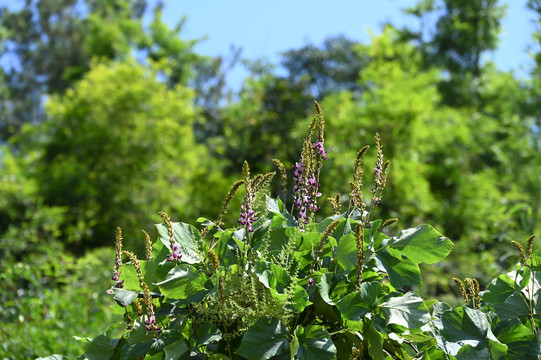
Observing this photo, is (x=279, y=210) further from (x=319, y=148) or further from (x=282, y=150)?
(x=282, y=150)

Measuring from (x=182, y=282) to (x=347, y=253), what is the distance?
0.37 metres

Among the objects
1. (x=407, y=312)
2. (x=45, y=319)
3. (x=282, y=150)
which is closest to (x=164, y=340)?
(x=407, y=312)

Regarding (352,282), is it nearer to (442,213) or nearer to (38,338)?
(38,338)

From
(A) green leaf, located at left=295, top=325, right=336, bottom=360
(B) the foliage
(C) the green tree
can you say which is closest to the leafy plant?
(A) green leaf, located at left=295, top=325, right=336, bottom=360

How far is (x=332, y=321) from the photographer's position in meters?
1.24

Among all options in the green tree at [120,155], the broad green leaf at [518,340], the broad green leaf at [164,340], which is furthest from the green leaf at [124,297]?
the green tree at [120,155]

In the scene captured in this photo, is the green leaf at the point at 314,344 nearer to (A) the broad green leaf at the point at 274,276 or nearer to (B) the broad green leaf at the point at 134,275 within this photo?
(A) the broad green leaf at the point at 274,276

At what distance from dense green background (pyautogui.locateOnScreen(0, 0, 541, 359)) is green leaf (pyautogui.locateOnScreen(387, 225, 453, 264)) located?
8.19 feet

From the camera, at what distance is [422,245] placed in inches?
50.5

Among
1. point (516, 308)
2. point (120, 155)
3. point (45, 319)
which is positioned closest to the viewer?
point (516, 308)

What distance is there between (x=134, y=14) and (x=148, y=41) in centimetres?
604

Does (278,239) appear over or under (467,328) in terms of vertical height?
over

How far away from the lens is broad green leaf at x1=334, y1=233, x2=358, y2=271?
1228mm

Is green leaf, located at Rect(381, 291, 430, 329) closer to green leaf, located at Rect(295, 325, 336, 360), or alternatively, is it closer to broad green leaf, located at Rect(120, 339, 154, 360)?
green leaf, located at Rect(295, 325, 336, 360)
